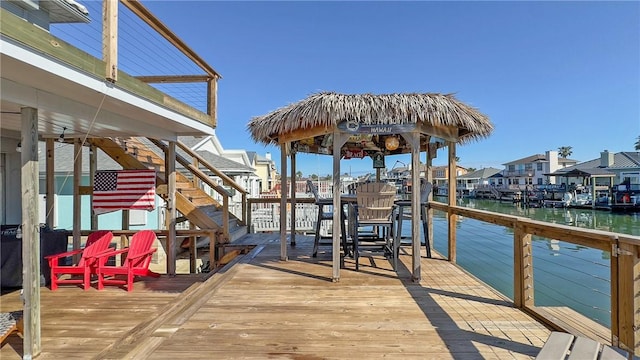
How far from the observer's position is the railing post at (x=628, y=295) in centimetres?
197

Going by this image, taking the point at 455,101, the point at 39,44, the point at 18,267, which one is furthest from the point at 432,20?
the point at 18,267

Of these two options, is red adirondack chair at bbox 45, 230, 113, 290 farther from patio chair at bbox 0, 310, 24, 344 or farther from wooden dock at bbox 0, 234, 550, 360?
patio chair at bbox 0, 310, 24, 344

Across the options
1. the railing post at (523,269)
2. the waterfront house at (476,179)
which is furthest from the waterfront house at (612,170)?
the railing post at (523,269)

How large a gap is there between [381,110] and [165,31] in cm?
271

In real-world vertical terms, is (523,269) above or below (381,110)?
below

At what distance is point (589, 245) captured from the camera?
2328mm

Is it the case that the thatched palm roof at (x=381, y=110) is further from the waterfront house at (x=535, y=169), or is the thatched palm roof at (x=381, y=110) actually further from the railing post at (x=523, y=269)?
the waterfront house at (x=535, y=169)

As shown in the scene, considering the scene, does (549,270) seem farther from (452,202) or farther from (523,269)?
(523,269)

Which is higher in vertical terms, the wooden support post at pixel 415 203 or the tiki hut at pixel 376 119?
the tiki hut at pixel 376 119

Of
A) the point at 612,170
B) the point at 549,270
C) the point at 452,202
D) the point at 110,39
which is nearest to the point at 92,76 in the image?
the point at 110,39

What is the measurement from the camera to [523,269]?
3.15 m

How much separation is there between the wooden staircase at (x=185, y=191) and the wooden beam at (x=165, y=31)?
1.86m

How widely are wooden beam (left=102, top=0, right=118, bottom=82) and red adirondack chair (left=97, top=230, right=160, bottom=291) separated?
259 centimetres

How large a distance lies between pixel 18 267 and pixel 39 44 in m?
3.71
